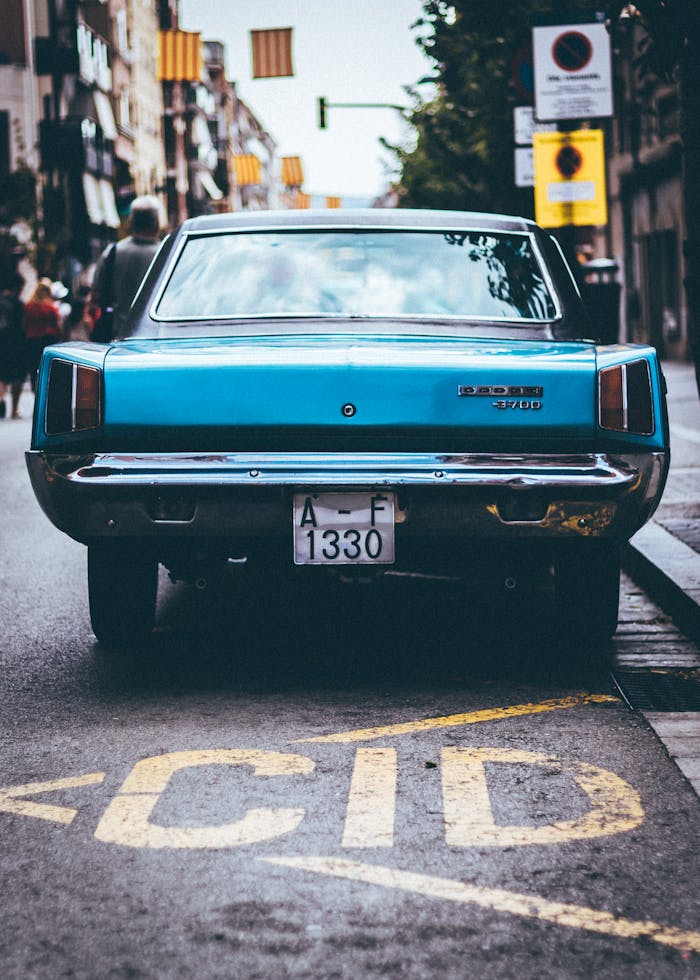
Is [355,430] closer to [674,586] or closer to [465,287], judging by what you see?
[465,287]

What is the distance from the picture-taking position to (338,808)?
4156 mm

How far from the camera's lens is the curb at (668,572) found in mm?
6656

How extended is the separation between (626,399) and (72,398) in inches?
70.0

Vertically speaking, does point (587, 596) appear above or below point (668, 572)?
above

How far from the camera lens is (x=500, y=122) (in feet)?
77.6

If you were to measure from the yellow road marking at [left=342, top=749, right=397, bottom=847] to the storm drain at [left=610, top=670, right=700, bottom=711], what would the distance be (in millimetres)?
1022

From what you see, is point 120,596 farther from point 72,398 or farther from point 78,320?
point 78,320

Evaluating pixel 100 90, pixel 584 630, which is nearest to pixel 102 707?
pixel 584 630

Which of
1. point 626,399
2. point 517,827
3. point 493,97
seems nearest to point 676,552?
point 626,399

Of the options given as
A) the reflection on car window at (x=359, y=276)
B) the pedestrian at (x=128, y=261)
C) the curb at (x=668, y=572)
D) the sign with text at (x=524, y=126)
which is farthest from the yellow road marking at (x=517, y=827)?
the sign with text at (x=524, y=126)

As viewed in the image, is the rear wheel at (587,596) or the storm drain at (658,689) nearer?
the storm drain at (658,689)

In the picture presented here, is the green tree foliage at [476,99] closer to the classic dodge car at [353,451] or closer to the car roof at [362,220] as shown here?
the car roof at [362,220]

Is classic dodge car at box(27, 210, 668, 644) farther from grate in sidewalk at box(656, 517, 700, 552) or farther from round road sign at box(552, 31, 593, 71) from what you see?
round road sign at box(552, 31, 593, 71)

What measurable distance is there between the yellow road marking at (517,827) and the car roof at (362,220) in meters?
2.65
